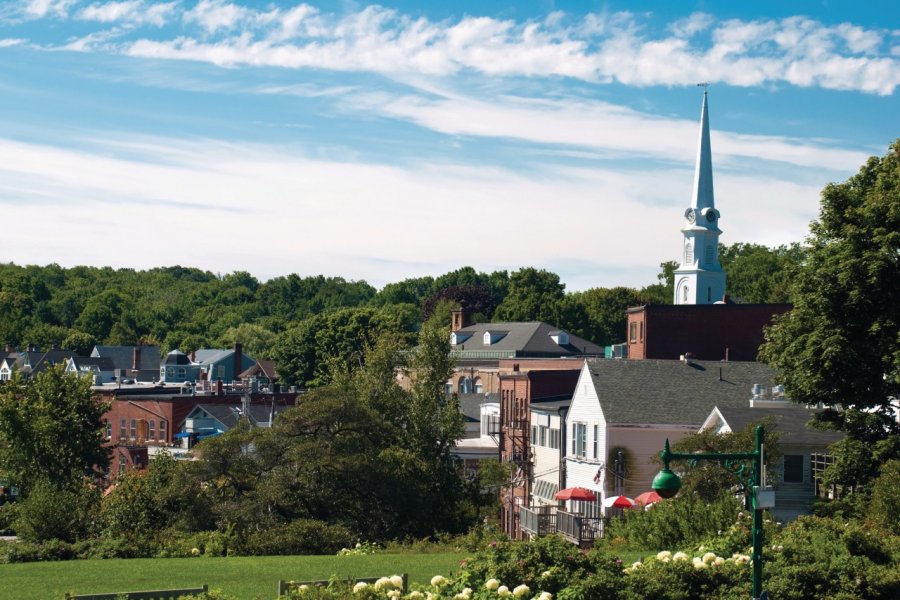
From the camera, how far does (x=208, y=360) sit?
161 metres

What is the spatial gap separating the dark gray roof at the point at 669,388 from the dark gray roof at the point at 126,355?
369 ft

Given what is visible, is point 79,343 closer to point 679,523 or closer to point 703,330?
point 703,330

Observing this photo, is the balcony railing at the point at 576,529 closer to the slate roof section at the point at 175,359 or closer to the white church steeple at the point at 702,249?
the white church steeple at the point at 702,249

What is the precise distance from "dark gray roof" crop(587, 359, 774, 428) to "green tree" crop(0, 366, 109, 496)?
2329 centimetres

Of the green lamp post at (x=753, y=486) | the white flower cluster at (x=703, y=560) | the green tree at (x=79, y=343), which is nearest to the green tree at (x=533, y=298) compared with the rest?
the green tree at (x=79, y=343)

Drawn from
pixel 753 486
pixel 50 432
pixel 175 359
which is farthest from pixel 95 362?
pixel 753 486

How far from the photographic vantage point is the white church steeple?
339 ft

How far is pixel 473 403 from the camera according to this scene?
80250 millimetres

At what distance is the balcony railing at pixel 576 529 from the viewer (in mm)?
37594

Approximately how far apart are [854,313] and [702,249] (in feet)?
221

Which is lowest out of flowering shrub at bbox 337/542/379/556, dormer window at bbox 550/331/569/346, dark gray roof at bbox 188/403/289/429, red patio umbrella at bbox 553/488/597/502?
flowering shrub at bbox 337/542/379/556

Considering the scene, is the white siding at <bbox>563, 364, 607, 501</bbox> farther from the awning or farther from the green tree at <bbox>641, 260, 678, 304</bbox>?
the green tree at <bbox>641, 260, 678, 304</bbox>

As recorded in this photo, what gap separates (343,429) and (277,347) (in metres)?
101

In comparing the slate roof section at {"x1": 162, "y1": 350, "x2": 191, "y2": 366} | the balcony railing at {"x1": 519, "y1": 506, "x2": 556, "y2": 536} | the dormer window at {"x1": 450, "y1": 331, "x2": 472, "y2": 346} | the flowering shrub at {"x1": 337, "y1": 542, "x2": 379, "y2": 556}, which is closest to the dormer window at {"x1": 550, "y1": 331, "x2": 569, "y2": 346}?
the dormer window at {"x1": 450, "y1": 331, "x2": 472, "y2": 346}
